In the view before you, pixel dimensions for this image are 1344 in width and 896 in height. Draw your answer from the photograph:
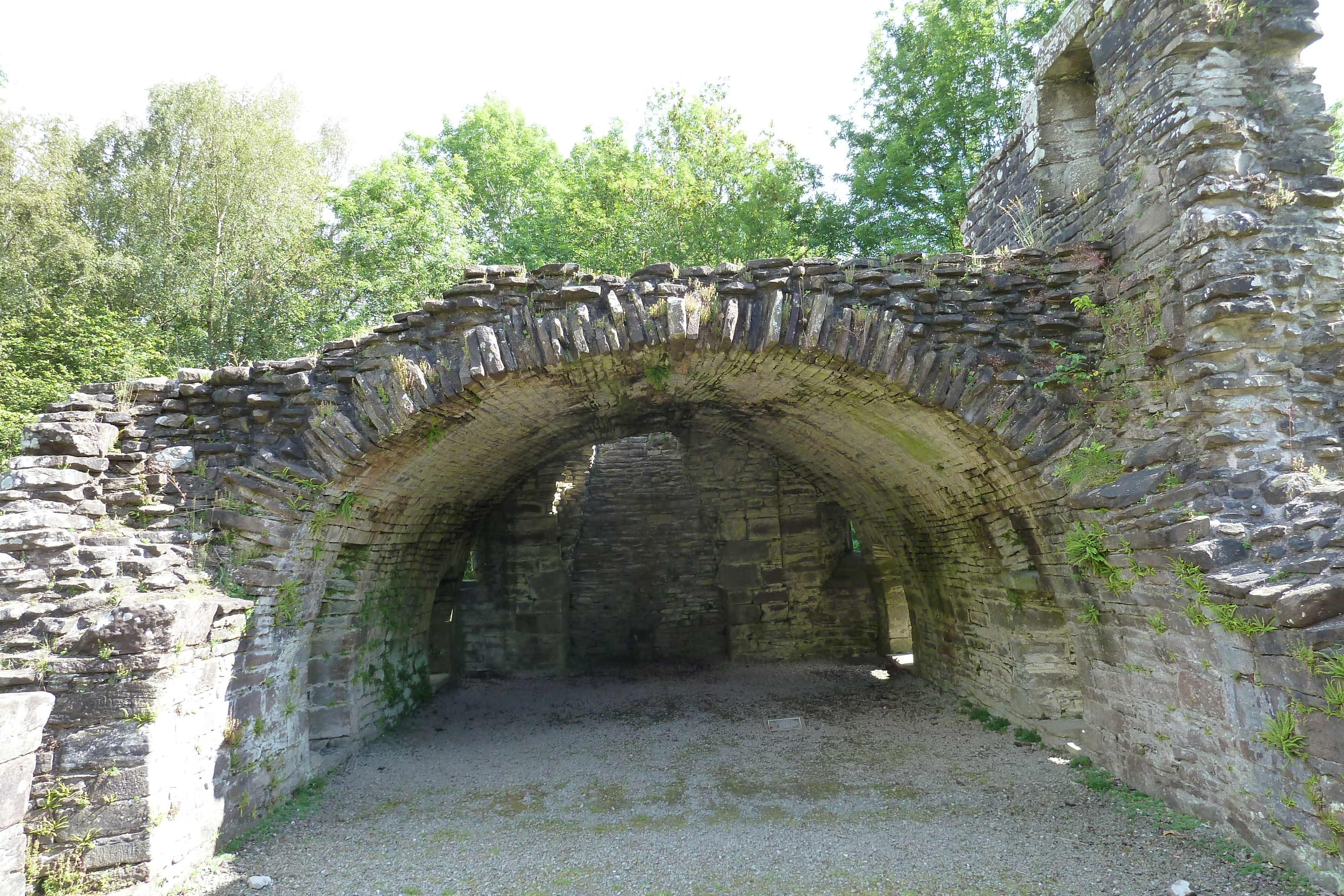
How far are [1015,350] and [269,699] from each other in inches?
240

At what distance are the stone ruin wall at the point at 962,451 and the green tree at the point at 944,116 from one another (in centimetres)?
777

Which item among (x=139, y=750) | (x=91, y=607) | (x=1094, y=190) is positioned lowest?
(x=139, y=750)

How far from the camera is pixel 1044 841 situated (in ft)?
14.5

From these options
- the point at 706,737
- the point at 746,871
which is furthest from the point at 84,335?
the point at 746,871

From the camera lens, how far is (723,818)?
5180 mm

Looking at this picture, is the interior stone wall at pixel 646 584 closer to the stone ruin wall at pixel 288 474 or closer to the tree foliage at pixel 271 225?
the stone ruin wall at pixel 288 474

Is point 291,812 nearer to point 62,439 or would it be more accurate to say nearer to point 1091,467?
point 62,439

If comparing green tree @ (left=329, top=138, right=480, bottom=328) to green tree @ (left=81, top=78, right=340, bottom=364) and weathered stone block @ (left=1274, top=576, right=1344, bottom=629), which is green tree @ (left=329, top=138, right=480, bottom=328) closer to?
green tree @ (left=81, top=78, right=340, bottom=364)

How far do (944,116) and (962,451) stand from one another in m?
11.3

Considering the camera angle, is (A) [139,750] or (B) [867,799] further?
(B) [867,799]

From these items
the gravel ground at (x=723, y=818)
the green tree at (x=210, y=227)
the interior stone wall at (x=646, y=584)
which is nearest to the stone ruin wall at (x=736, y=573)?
the interior stone wall at (x=646, y=584)

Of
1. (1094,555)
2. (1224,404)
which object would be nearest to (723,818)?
(1094,555)

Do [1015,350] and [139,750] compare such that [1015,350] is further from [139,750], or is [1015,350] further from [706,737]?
[139,750]

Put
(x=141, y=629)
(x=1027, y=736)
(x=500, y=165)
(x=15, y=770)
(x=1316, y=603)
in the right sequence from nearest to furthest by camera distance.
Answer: (x=15, y=770) → (x=1316, y=603) → (x=141, y=629) → (x=1027, y=736) → (x=500, y=165)
